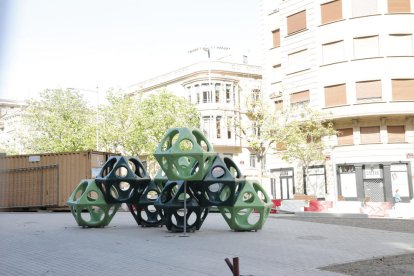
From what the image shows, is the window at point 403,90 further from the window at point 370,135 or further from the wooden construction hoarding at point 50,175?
the wooden construction hoarding at point 50,175

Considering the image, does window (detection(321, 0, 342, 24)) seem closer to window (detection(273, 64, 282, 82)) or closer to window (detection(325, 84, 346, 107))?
window (detection(325, 84, 346, 107))

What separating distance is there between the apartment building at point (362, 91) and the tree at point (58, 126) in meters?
20.6

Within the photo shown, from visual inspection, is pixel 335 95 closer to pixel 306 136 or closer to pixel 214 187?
pixel 306 136

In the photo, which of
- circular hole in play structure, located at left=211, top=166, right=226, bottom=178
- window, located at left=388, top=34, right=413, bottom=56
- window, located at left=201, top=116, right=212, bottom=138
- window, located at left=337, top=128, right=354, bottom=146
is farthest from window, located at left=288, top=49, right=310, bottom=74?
circular hole in play structure, located at left=211, top=166, right=226, bottom=178

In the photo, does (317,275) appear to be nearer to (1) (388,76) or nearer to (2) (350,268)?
(2) (350,268)

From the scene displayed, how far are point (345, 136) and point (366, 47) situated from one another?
644cm

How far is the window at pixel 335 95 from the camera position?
→ 34.3 metres

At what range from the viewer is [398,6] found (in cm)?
3347

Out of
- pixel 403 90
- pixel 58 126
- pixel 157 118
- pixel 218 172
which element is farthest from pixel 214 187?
pixel 58 126

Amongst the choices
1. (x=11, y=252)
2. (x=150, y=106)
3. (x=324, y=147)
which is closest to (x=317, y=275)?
(x=11, y=252)

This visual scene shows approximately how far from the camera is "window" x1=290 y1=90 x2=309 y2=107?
120ft

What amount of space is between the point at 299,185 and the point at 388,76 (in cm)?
1052

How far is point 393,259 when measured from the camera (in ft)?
27.8

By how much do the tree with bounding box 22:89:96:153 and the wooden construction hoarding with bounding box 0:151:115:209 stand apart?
19839 millimetres
